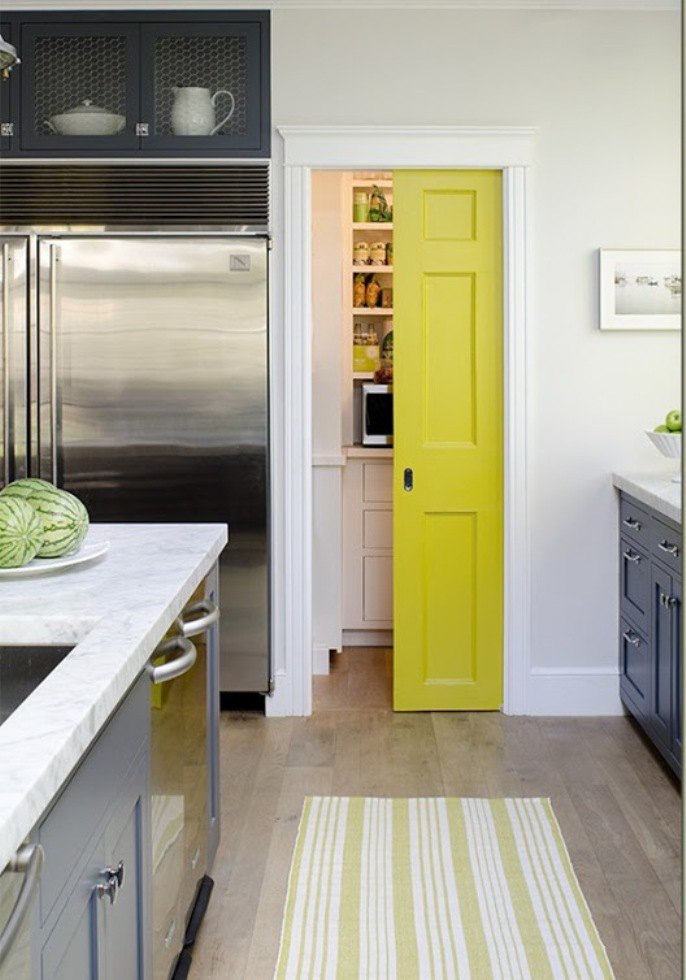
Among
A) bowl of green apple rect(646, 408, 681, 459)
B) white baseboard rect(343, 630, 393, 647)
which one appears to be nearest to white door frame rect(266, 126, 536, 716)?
bowl of green apple rect(646, 408, 681, 459)

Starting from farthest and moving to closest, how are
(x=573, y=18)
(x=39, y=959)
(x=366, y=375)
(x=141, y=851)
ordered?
(x=366, y=375) < (x=573, y=18) < (x=141, y=851) < (x=39, y=959)

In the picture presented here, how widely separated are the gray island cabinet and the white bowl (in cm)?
16

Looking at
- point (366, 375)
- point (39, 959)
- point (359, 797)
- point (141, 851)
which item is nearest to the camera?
point (39, 959)

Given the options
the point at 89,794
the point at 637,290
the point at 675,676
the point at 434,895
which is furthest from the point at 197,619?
the point at 637,290

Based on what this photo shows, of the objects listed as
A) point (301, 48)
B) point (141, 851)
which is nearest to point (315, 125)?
point (301, 48)

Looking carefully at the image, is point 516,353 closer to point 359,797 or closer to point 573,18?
point 573,18

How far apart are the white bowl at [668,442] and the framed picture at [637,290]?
0.50m

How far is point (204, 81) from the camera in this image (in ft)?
13.7

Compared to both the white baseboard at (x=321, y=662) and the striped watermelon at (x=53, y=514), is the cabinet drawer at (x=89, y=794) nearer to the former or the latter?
the striped watermelon at (x=53, y=514)

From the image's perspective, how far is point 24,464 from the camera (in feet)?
13.8

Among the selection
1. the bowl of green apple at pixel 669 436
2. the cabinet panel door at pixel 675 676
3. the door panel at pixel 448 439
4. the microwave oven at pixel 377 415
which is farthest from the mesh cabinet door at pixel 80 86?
the cabinet panel door at pixel 675 676

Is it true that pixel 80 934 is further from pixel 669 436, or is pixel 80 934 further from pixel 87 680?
pixel 669 436

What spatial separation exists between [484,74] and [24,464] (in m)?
2.35

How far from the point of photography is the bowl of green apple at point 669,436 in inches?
150
